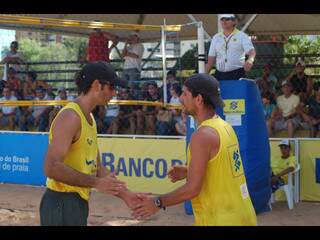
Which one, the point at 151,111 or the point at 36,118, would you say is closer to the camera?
the point at 151,111

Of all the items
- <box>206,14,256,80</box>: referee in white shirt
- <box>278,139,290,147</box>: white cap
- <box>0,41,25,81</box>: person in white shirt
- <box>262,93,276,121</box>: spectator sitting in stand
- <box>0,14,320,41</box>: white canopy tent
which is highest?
<box>0,14,320,41</box>: white canopy tent

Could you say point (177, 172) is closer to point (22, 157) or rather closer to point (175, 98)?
point (175, 98)

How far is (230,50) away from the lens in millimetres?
7414

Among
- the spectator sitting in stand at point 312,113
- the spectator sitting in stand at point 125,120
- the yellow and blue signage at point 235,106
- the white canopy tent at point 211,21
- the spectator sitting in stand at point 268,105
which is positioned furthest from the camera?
the white canopy tent at point 211,21

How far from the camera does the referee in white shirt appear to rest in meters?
7.41

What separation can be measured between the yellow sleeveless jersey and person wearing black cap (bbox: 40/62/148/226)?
22.2 inches

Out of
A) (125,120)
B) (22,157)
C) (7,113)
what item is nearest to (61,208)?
(22,157)

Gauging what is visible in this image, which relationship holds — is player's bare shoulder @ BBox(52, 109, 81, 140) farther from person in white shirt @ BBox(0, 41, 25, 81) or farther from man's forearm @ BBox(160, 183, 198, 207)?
person in white shirt @ BBox(0, 41, 25, 81)

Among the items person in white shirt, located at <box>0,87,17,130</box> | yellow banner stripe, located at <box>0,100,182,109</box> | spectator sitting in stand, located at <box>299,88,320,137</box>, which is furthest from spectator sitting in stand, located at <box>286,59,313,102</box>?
person in white shirt, located at <box>0,87,17,130</box>

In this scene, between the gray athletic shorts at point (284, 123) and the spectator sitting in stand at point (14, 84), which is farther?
the spectator sitting in stand at point (14, 84)

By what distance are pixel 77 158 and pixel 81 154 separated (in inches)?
1.6

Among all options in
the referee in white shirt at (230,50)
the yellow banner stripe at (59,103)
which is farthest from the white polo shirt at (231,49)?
the yellow banner stripe at (59,103)

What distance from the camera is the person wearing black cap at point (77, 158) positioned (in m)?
3.58

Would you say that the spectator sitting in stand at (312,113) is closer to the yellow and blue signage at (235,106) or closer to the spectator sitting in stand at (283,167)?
the spectator sitting in stand at (283,167)
